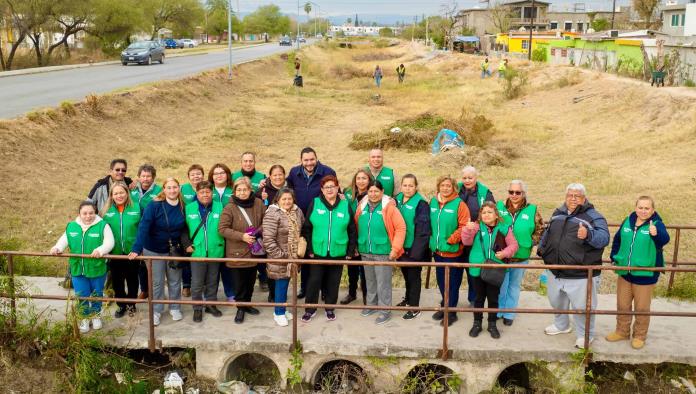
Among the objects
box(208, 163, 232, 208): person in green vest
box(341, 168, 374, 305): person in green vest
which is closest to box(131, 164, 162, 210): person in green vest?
box(208, 163, 232, 208): person in green vest

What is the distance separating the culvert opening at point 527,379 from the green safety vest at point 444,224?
1.33 meters

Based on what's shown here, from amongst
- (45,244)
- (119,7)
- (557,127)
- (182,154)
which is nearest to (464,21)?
(119,7)

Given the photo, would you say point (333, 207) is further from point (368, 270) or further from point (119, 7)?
point (119, 7)

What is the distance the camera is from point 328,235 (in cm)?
636

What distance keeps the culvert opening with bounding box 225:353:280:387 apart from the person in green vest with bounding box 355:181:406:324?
115cm

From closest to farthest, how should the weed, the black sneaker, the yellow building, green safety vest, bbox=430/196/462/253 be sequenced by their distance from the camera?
1. green safety vest, bbox=430/196/462/253
2. the black sneaker
3. the weed
4. the yellow building

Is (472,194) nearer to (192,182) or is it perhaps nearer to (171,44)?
(192,182)

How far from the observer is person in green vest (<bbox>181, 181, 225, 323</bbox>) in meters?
6.40

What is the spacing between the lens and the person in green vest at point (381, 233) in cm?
631

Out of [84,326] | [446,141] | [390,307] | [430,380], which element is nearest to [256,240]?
[390,307]

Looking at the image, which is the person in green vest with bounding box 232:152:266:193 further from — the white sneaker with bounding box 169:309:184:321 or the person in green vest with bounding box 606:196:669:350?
→ the person in green vest with bounding box 606:196:669:350

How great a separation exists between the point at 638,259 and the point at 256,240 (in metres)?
3.49

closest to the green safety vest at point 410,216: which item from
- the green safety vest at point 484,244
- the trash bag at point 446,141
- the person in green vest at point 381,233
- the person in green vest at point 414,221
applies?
the person in green vest at point 414,221

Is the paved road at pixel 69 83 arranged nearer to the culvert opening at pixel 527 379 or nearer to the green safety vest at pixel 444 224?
the green safety vest at pixel 444 224
